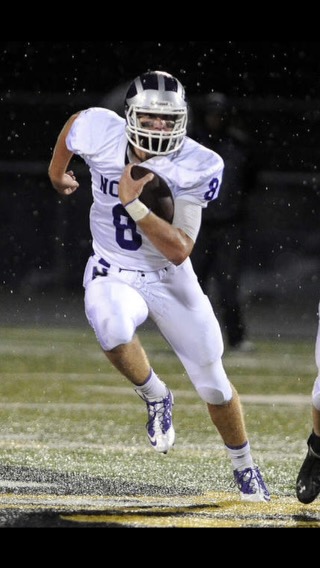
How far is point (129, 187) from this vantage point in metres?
3.01

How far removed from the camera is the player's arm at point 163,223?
301 cm

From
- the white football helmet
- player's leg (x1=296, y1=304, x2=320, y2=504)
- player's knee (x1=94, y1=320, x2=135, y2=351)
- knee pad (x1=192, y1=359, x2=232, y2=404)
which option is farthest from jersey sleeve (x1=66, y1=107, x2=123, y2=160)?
player's leg (x1=296, y1=304, x2=320, y2=504)

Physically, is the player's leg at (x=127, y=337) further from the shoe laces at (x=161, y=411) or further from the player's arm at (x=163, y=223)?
the player's arm at (x=163, y=223)

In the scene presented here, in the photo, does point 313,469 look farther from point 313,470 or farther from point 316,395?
point 316,395

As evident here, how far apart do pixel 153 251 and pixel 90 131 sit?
320mm

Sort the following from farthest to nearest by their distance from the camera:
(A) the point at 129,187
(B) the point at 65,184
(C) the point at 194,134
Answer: (C) the point at 194,134
(B) the point at 65,184
(A) the point at 129,187

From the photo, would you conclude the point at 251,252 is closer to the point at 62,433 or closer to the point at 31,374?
the point at 31,374

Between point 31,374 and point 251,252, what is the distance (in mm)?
2372

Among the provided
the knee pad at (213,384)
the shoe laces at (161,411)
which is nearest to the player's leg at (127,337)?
the shoe laces at (161,411)

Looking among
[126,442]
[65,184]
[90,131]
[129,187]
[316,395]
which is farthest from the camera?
A: [126,442]

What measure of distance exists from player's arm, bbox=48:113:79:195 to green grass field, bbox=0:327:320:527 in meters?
0.72

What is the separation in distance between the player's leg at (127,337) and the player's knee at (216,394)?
0.14m

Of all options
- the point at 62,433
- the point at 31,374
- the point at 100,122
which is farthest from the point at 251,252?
the point at 100,122

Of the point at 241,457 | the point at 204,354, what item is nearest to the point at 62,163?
the point at 204,354
